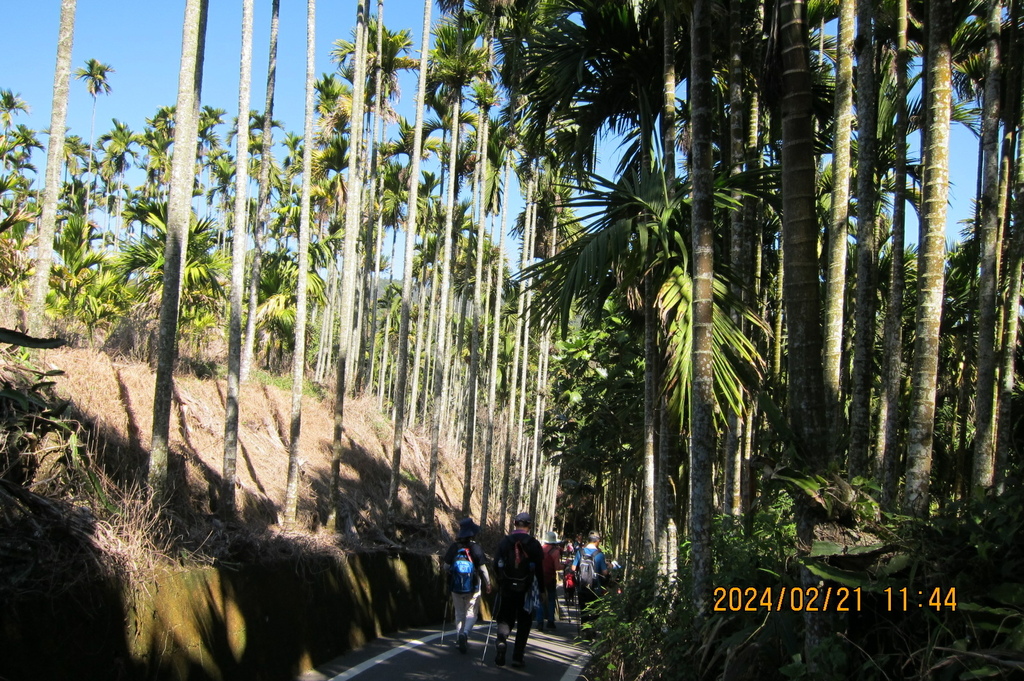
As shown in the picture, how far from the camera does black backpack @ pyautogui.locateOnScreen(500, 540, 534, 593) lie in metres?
11.0

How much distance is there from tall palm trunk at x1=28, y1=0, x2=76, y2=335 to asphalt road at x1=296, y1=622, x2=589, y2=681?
5371 millimetres

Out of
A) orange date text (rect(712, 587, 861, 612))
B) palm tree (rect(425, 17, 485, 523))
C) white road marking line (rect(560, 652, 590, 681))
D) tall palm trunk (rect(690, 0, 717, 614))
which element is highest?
palm tree (rect(425, 17, 485, 523))

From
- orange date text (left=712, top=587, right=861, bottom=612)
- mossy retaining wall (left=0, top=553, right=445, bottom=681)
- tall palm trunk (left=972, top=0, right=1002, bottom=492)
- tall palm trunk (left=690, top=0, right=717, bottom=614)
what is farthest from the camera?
tall palm trunk (left=972, top=0, right=1002, bottom=492)

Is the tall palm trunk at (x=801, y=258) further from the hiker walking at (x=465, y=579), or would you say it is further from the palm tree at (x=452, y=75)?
the palm tree at (x=452, y=75)

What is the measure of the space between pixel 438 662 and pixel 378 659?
78cm

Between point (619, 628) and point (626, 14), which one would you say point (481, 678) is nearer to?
point (619, 628)

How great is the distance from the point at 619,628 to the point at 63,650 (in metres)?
5.13

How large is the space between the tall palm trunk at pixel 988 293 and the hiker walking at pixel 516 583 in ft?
17.5

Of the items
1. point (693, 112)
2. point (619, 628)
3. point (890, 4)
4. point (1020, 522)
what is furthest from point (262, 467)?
point (1020, 522)

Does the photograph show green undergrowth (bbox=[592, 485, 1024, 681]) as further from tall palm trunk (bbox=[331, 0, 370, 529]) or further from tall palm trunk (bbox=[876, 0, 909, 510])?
tall palm trunk (bbox=[331, 0, 370, 529])

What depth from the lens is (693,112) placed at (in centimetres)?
845

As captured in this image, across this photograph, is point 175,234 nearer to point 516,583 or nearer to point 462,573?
point 462,573

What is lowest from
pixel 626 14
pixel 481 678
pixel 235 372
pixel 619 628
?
pixel 481 678

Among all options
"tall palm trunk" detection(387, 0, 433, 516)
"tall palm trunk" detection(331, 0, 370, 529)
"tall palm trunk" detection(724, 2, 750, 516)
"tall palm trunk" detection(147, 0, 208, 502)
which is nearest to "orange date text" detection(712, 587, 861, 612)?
"tall palm trunk" detection(724, 2, 750, 516)
